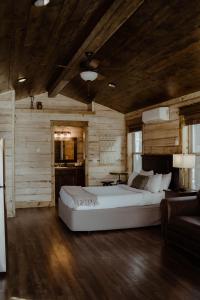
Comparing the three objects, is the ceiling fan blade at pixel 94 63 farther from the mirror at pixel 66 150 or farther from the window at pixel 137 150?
the mirror at pixel 66 150

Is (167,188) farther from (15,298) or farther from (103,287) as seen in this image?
(15,298)

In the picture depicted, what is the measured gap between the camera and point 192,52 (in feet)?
14.7

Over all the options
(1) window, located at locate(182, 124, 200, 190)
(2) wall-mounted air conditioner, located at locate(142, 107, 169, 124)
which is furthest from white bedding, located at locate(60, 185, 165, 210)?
(2) wall-mounted air conditioner, located at locate(142, 107, 169, 124)

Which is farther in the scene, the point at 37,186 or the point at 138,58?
the point at 37,186

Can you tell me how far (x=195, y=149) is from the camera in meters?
6.12

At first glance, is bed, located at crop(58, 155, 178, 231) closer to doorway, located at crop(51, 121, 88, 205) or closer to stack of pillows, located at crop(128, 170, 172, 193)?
stack of pillows, located at crop(128, 170, 172, 193)

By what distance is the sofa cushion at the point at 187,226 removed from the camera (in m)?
4.12

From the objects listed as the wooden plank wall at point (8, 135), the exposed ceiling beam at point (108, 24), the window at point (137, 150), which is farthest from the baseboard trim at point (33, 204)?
the exposed ceiling beam at point (108, 24)

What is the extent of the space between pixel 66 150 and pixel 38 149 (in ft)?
6.63

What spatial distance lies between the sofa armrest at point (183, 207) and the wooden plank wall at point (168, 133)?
166cm

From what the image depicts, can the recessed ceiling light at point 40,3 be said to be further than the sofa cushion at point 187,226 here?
No

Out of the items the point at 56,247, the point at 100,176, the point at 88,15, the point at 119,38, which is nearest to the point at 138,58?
the point at 119,38

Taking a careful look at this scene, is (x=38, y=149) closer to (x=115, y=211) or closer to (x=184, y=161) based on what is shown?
(x=115, y=211)

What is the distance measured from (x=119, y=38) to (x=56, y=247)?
10.6ft
